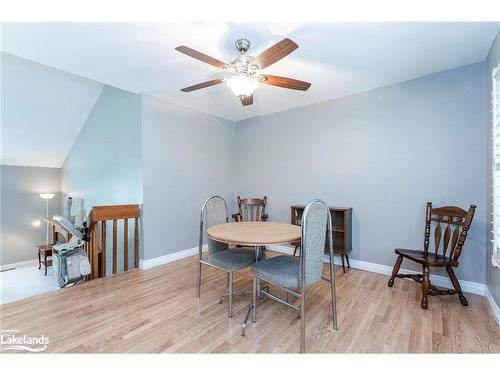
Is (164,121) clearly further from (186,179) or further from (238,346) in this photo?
(238,346)

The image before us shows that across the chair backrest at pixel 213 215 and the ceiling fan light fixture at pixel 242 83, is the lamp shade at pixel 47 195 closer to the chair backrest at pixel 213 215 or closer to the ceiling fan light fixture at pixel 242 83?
the chair backrest at pixel 213 215

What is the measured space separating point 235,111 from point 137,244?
2478mm

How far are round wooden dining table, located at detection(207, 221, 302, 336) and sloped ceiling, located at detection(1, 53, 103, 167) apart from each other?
3555 mm

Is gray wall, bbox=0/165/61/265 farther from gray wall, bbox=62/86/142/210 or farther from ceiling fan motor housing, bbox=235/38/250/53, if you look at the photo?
ceiling fan motor housing, bbox=235/38/250/53

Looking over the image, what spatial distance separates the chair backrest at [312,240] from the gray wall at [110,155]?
8.13ft

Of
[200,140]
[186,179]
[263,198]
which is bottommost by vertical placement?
[263,198]

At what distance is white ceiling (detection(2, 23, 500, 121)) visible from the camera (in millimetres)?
1787

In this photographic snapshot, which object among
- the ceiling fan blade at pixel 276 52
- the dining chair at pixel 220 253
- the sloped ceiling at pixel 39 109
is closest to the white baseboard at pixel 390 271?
the dining chair at pixel 220 253

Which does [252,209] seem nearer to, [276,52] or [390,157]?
[390,157]

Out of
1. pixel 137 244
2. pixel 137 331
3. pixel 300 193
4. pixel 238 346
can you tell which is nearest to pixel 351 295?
pixel 238 346

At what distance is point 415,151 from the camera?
2.69 meters

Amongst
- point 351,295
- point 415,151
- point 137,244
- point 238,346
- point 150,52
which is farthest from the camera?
point 137,244

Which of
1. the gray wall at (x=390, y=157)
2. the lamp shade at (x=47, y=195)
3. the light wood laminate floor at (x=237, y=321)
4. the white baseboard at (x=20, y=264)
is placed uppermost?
the gray wall at (x=390, y=157)

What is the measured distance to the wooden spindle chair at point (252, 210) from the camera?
3.74 m
